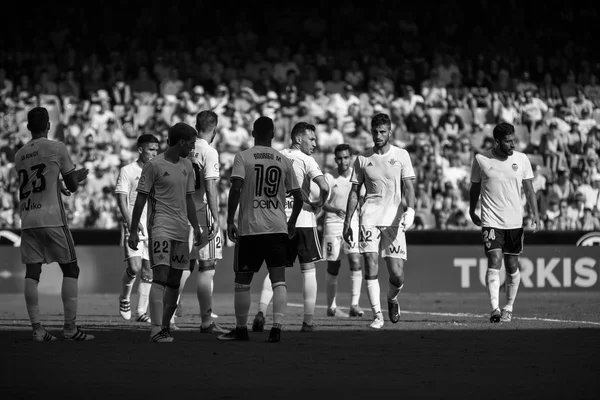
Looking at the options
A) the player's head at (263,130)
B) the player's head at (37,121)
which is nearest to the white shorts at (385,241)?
the player's head at (263,130)

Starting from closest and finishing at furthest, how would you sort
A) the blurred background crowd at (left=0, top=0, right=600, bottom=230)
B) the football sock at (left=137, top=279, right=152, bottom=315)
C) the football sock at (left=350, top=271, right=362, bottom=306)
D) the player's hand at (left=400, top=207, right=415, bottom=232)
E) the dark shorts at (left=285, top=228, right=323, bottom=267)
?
the dark shorts at (left=285, top=228, right=323, bottom=267), the player's hand at (left=400, top=207, right=415, bottom=232), the football sock at (left=137, top=279, right=152, bottom=315), the football sock at (left=350, top=271, right=362, bottom=306), the blurred background crowd at (left=0, top=0, right=600, bottom=230)

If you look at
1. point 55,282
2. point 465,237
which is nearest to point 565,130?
point 465,237

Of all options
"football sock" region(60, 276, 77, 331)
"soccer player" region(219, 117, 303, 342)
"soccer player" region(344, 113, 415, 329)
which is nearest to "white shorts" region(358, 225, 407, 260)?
"soccer player" region(344, 113, 415, 329)

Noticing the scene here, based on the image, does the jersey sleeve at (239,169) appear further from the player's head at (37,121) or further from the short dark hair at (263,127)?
the player's head at (37,121)

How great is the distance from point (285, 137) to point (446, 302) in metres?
8.64

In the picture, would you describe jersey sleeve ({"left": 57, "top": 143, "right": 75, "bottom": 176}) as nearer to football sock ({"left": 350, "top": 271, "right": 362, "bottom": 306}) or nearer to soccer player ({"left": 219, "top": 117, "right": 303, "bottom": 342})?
soccer player ({"left": 219, "top": 117, "right": 303, "bottom": 342})

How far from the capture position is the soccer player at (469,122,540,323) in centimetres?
1383

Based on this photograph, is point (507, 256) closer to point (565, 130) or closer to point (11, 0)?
point (565, 130)

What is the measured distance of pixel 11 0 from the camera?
1315 inches

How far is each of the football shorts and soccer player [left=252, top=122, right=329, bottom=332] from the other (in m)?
2.48

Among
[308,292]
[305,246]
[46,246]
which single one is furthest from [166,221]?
[305,246]

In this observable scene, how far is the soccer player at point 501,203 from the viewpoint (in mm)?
13828

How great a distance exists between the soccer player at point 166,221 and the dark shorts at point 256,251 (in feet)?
1.78

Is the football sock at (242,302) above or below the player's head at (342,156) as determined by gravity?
below
